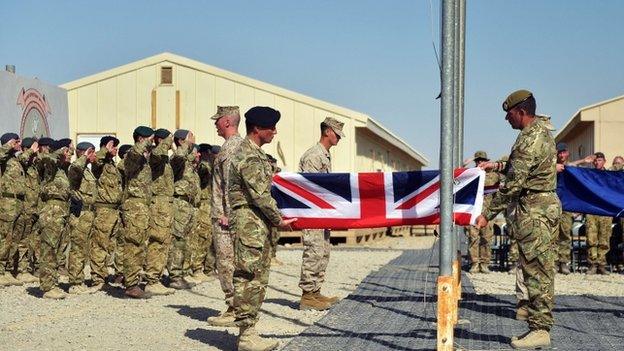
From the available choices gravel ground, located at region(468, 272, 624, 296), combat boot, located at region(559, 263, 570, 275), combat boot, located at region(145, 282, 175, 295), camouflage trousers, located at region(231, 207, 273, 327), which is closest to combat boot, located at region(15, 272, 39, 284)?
combat boot, located at region(145, 282, 175, 295)

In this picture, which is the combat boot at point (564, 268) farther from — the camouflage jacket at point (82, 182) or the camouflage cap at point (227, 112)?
the camouflage cap at point (227, 112)

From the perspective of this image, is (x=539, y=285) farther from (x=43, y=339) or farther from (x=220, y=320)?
(x=43, y=339)

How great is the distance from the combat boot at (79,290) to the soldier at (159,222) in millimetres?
789

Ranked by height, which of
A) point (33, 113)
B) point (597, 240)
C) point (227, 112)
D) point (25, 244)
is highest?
point (33, 113)

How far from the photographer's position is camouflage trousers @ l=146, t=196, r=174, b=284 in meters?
12.7

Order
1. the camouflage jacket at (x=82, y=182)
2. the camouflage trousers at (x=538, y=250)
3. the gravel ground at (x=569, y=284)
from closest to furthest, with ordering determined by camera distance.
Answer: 1. the camouflage trousers at (x=538, y=250)
2. the camouflage jacket at (x=82, y=182)
3. the gravel ground at (x=569, y=284)

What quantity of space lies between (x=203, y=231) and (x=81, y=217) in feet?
9.28

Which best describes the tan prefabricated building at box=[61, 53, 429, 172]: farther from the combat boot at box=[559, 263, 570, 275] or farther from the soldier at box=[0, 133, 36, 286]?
the soldier at box=[0, 133, 36, 286]

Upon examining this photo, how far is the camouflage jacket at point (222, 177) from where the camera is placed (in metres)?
9.68

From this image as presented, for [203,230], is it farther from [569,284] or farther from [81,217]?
[569,284]

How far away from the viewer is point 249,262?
7.83 m

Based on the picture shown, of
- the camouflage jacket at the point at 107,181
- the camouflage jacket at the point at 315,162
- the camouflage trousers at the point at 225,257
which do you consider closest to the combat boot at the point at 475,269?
the camouflage jacket at the point at 315,162

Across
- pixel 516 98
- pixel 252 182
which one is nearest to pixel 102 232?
pixel 252 182

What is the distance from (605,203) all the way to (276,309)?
14.2 ft
